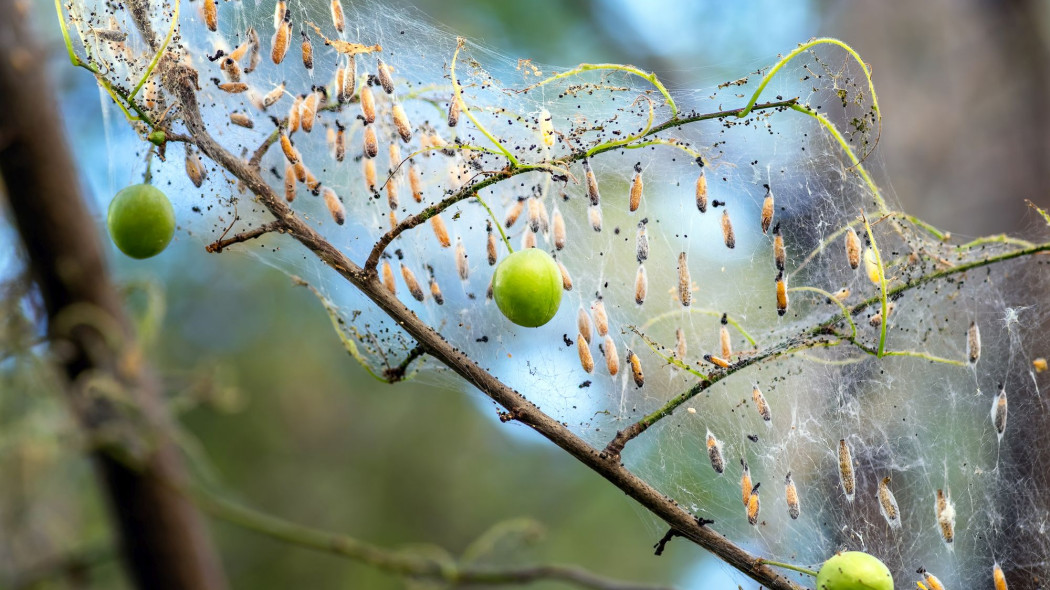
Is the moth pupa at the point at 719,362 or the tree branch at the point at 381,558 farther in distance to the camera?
the tree branch at the point at 381,558

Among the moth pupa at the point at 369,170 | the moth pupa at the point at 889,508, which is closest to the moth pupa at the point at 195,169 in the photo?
the moth pupa at the point at 369,170

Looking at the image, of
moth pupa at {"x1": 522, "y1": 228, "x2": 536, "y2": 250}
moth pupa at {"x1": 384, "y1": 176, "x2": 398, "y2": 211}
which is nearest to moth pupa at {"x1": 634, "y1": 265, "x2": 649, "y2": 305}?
moth pupa at {"x1": 522, "y1": 228, "x2": 536, "y2": 250}

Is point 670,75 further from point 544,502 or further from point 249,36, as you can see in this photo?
point 544,502

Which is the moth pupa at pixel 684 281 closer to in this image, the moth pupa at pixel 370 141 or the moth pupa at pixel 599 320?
the moth pupa at pixel 599 320

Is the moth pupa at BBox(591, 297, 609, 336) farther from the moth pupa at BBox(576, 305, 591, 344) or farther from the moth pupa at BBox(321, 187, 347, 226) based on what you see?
the moth pupa at BBox(321, 187, 347, 226)

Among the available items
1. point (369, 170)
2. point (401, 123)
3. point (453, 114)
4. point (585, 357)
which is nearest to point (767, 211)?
point (585, 357)

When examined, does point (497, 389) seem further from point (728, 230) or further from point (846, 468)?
point (846, 468)
